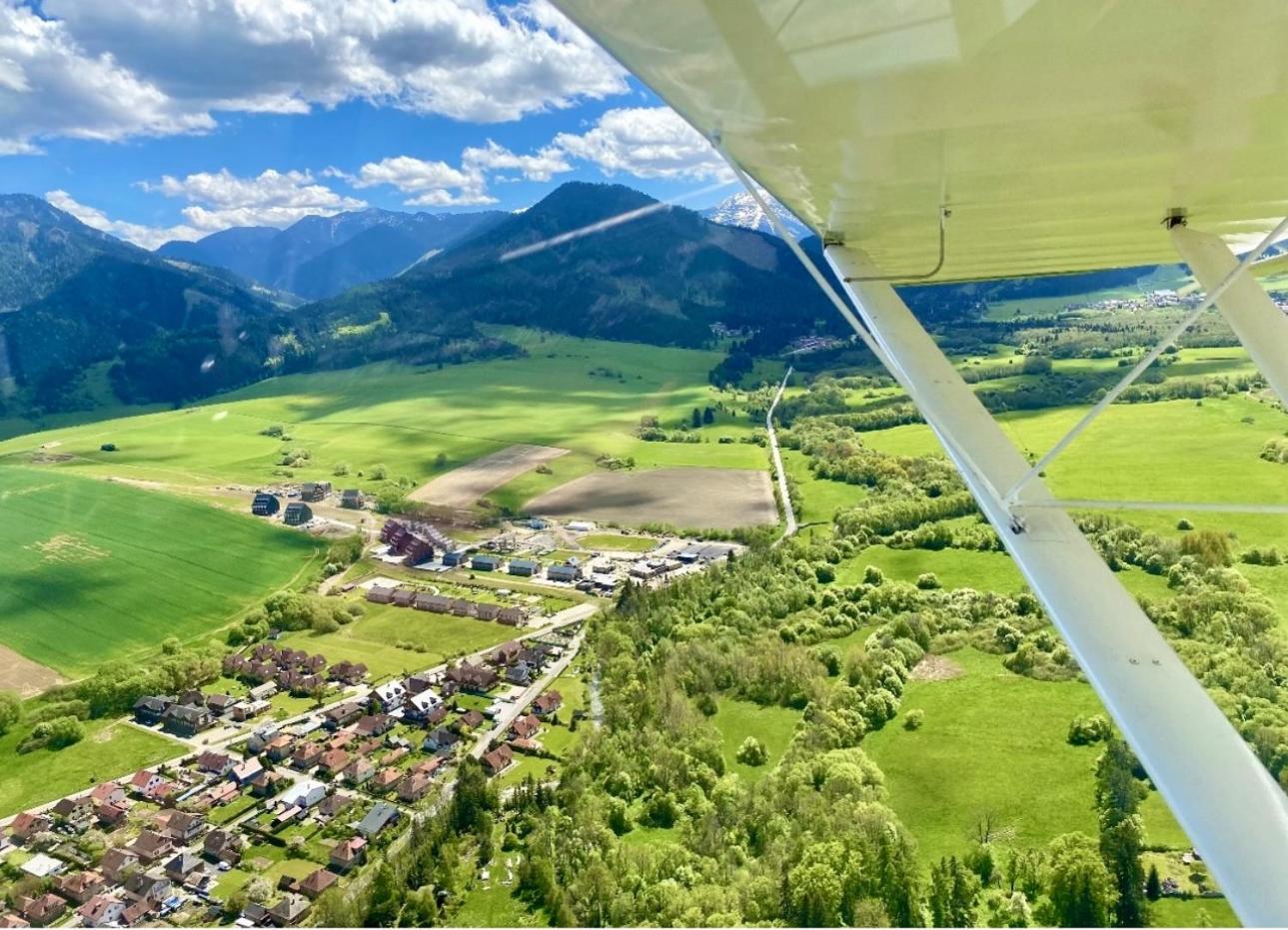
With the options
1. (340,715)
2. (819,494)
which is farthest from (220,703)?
(819,494)

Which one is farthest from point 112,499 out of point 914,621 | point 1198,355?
point 1198,355

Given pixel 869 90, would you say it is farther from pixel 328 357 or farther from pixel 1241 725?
pixel 328 357

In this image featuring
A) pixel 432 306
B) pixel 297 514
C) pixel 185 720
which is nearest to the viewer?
pixel 185 720

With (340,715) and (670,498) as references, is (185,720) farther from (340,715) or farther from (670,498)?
(670,498)

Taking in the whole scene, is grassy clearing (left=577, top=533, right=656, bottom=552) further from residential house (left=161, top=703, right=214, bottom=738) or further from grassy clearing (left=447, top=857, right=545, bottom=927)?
grassy clearing (left=447, top=857, right=545, bottom=927)

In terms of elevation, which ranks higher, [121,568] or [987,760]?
[987,760]

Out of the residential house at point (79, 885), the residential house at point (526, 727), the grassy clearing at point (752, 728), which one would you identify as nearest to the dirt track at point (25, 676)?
the residential house at point (79, 885)

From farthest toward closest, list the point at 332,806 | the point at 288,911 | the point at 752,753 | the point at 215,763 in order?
1. the point at 215,763
2. the point at 752,753
3. the point at 332,806
4. the point at 288,911

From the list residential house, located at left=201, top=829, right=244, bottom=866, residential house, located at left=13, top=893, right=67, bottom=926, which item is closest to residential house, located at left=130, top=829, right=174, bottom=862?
residential house, located at left=201, top=829, right=244, bottom=866

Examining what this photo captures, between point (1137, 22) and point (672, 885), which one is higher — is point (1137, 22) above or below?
above
